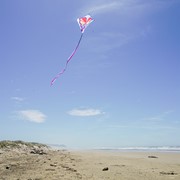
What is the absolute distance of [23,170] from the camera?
9977mm

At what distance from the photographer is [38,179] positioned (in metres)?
8.02

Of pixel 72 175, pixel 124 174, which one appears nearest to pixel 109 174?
pixel 124 174

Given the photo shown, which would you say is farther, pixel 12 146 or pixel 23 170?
pixel 12 146

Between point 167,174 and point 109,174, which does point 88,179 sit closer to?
point 109,174

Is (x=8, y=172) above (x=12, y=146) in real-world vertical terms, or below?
below

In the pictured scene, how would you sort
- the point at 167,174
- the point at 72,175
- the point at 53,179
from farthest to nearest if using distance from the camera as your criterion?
1. the point at 167,174
2. the point at 72,175
3. the point at 53,179

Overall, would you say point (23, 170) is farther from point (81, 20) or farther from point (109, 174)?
point (81, 20)

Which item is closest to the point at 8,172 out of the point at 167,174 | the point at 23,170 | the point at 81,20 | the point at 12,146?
the point at 23,170

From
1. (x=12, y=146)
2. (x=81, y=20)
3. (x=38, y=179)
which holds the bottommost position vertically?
(x=38, y=179)

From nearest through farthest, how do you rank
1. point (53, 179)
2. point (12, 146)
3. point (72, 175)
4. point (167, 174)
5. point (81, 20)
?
point (53, 179)
point (72, 175)
point (167, 174)
point (81, 20)
point (12, 146)

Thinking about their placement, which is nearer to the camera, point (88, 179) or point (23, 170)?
point (88, 179)

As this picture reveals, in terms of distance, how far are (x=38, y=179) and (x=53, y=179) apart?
0.44 metres

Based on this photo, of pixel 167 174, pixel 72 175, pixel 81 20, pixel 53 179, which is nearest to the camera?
pixel 53 179

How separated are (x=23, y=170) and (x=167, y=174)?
15.9 ft
